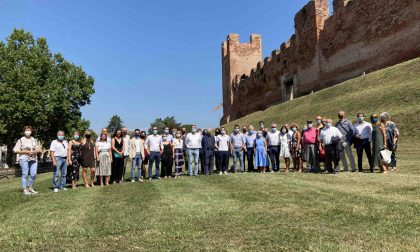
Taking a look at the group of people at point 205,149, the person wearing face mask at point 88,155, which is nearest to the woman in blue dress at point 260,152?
the group of people at point 205,149

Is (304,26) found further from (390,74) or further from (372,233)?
(372,233)

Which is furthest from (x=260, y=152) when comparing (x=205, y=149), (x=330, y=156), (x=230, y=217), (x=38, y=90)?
(x=38, y=90)

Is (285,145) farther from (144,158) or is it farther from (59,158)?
(59,158)

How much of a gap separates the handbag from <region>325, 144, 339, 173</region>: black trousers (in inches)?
46.7

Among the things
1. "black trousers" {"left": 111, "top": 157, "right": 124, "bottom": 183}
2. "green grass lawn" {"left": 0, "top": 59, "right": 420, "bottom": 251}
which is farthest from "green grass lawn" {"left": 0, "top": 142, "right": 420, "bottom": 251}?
"black trousers" {"left": 111, "top": 157, "right": 124, "bottom": 183}

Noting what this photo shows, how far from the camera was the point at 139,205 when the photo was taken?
6391 mm

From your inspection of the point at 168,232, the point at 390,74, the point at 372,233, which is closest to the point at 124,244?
the point at 168,232

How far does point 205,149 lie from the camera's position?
12.1m

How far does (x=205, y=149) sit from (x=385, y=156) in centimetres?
528

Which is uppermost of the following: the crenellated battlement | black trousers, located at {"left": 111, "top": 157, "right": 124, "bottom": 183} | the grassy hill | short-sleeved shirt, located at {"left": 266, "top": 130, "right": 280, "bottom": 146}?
the crenellated battlement

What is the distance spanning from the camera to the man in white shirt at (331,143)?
10.5 metres

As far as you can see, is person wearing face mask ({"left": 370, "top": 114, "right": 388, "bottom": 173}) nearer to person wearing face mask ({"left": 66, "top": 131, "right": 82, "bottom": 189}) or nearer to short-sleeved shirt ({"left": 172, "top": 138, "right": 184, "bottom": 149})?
short-sleeved shirt ({"left": 172, "top": 138, "right": 184, "bottom": 149})

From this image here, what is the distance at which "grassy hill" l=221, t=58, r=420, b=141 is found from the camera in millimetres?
16375

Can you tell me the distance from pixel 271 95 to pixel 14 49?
26239 millimetres
